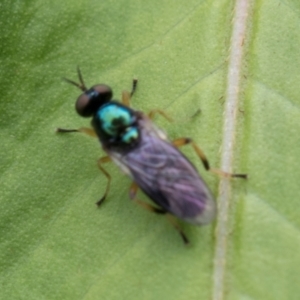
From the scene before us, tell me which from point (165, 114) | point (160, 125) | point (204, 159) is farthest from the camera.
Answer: point (160, 125)

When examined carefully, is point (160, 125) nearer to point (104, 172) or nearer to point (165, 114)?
point (165, 114)

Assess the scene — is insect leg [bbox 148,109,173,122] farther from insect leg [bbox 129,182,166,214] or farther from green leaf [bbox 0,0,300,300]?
insect leg [bbox 129,182,166,214]

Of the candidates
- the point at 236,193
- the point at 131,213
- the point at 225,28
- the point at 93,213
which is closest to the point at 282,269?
the point at 236,193

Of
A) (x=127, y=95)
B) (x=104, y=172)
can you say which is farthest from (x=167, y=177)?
(x=127, y=95)

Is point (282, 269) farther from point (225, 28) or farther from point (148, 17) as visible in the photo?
point (148, 17)

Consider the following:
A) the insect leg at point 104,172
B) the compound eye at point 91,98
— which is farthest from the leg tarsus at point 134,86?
the insect leg at point 104,172

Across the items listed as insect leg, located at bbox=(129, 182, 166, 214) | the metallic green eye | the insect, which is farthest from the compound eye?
insect leg, located at bbox=(129, 182, 166, 214)
